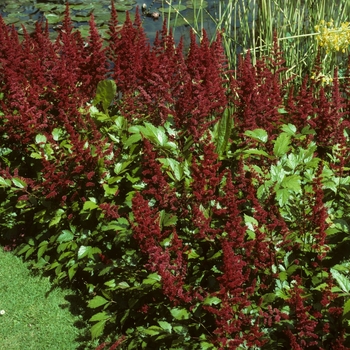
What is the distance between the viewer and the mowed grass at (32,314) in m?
3.44

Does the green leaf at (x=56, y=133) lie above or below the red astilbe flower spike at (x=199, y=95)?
below

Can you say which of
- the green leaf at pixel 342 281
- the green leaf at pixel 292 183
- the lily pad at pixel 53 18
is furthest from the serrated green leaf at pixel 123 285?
the lily pad at pixel 53 18

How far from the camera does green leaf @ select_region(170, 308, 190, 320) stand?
8.80 feet

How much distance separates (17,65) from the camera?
4191mm

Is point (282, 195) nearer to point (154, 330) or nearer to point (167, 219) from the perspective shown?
point (167, 219)

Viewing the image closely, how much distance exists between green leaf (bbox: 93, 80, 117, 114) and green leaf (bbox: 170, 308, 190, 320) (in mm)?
1606

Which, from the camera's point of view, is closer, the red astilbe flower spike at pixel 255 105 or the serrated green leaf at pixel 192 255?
the serrated green leaf at pixel 192 255

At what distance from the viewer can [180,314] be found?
2686 millimetres

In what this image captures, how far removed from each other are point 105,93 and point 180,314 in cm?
169

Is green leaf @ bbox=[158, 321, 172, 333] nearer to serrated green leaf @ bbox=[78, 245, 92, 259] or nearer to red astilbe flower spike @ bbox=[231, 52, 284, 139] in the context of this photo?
serrated green leaf @ bbox=[78, 245, 92, 259]

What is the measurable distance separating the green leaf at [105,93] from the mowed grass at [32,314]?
4.15 feet

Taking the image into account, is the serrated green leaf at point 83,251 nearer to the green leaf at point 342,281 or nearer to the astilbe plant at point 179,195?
the astilbe plant at point 179,195

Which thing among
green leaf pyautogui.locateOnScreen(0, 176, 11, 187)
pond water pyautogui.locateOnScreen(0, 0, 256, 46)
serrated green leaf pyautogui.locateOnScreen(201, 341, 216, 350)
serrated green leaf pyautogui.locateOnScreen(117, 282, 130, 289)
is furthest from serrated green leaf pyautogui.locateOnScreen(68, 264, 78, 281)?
pond water pyautogui.locateOnScreen(0, 0, 256, 46)

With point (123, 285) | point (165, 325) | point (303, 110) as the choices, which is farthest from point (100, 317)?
point (303, 110)
